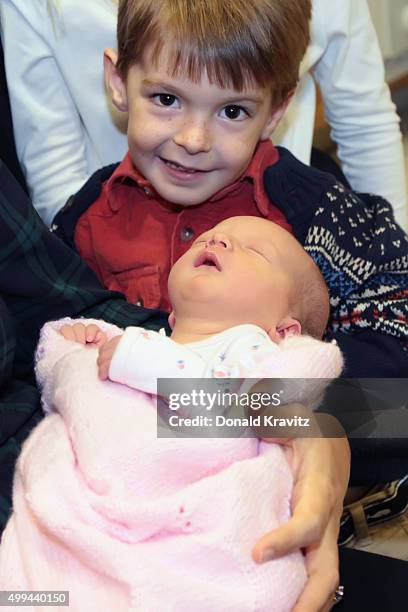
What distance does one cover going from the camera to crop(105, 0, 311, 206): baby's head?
118 centimetres

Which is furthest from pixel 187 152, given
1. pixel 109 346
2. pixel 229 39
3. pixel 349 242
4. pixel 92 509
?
pixel 92 509

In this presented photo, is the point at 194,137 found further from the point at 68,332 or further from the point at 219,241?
the point at 68,332

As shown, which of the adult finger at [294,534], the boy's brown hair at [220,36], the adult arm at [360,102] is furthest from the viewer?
the adult arm at [360,102]

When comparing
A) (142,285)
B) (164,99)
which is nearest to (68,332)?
(142,285)

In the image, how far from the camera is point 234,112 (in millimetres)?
1243

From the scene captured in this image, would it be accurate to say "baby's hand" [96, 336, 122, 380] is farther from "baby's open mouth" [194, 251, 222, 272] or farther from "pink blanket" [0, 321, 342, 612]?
"baby's open mouth" [194, 251, 222, 272]

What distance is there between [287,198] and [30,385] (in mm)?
520

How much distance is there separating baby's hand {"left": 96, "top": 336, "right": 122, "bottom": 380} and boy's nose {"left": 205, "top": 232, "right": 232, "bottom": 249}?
0.20 metres

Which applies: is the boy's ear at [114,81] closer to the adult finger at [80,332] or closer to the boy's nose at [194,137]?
the boy's nose at [194,137]

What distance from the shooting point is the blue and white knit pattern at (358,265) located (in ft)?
4.17

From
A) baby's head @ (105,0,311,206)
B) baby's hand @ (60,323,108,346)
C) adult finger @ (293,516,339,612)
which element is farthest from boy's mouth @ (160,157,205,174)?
adult finger @ (293,516,339,612)

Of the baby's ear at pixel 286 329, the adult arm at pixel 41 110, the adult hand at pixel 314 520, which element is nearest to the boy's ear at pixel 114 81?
the adult arm at pixel 41 110

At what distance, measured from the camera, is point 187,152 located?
1.23 metres

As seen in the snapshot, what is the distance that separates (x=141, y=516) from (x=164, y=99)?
2.19 ft
